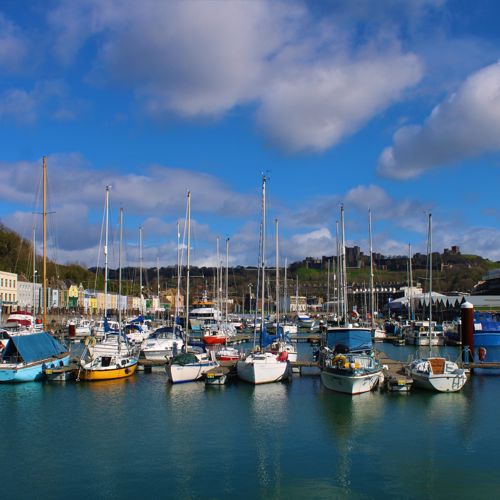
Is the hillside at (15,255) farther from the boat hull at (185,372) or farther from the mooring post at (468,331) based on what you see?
the mooring post at (468,331)

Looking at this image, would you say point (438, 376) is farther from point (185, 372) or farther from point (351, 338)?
point (185, 372)

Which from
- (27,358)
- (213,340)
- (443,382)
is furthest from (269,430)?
(213,340)

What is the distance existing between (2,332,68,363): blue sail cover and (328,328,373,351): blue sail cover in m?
22.9

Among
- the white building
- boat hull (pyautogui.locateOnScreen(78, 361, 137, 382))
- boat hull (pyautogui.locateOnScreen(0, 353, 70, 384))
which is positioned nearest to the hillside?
the white building

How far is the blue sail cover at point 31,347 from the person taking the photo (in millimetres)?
44938

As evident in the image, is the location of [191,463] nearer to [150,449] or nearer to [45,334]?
[150,449]

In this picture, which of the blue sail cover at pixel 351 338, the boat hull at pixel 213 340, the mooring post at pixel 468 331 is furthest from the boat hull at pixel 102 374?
the boat hull at pixel 213 340

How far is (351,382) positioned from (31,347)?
24720 millimetres

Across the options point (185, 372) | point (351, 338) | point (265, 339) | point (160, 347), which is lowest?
point (185, 372)

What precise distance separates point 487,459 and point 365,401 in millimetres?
12278

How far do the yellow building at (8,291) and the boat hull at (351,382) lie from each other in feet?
309

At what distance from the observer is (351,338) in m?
48.5

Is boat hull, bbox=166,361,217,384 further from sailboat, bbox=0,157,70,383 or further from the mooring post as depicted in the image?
the mooring post

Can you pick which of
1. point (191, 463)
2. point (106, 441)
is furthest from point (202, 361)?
point (191, 463)
